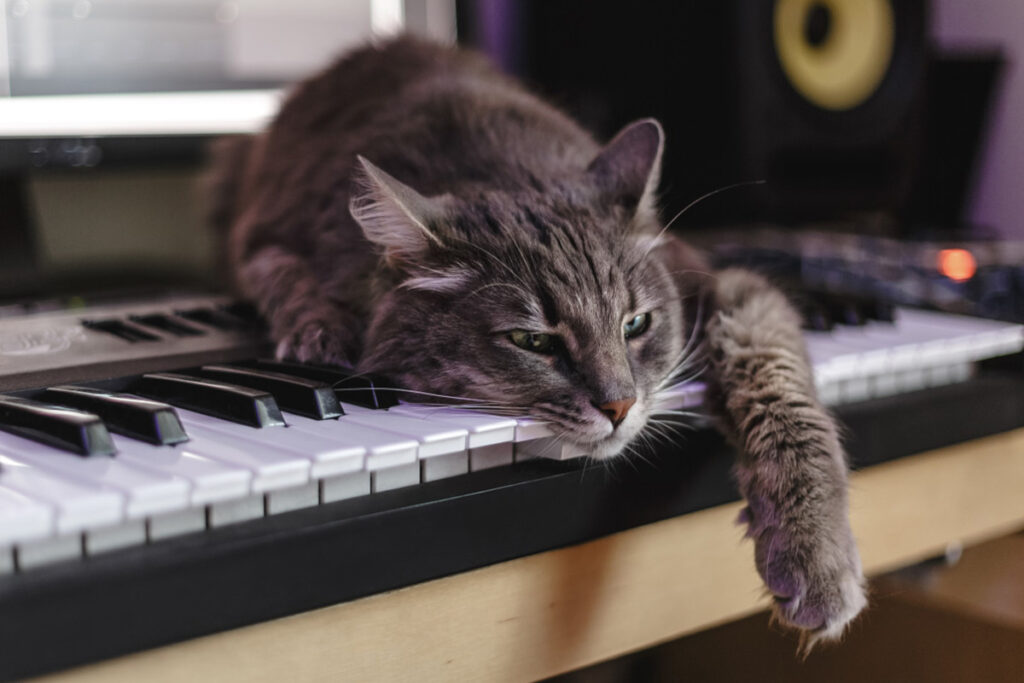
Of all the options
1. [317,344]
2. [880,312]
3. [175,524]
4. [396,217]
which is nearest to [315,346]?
[317,344]

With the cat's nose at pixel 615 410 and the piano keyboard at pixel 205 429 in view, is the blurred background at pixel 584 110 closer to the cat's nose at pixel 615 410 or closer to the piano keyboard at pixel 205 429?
the piano keyboard at pixel 205 429

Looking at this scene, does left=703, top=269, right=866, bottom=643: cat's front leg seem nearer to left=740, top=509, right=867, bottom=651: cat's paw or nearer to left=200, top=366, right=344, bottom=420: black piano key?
left=740, top=509, right=867, bottom=651: cat's paw

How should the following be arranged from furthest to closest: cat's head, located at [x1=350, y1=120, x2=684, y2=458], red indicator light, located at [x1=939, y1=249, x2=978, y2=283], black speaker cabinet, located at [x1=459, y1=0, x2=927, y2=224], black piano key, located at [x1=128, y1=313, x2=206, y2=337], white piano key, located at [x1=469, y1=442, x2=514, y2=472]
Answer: black speaker cabinet, located at [x1=459, y1=0, x2=927, y2=224] < red indicator light, located at [x1=939, y1=249, x2=978, y2=283] < black piano key, located at [x1=128, y1=313, x2=206, y2=337] < cat's head, located at [x1=350, y1=120, x2=684, y2=458] < white piano key, located at [x1=469, y1=442, x2=514, y2=472]

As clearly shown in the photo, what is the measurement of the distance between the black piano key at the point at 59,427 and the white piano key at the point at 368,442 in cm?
12

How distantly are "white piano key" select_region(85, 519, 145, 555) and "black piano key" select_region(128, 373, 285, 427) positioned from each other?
13cm

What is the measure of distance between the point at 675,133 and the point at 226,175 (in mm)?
738

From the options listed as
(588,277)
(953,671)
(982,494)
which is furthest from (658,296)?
(953,671)

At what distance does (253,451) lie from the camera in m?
0.57

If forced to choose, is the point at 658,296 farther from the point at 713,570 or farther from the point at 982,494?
the point at 982,494

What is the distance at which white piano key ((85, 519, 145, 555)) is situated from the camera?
0.49m

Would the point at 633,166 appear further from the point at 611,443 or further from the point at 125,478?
the point at 125,478

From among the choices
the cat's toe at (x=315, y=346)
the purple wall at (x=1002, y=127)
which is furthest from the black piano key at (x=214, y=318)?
the purple wall at (x=1002, y=127)

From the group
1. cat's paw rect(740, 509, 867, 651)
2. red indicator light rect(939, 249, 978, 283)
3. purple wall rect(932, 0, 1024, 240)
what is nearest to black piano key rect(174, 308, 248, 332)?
cat's paw rect(740, 509, 867, 651)

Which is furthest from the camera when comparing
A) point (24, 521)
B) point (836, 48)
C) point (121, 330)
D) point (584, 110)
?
point (584, 110)
